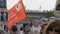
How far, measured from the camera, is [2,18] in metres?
7.50

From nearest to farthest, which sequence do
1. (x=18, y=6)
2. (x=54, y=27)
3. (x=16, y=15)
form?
(x=54, y=27) < (x=16, y=15) < (x=18, y=6)

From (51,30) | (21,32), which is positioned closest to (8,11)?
(21,32)

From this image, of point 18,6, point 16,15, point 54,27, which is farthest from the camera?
point 18,6

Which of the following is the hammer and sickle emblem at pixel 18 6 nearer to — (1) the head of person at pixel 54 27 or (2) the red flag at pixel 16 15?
(2) the red flag at pixel 16 15

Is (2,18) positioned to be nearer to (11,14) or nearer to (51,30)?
(11,14)

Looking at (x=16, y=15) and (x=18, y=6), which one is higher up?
(x=18, y=6)

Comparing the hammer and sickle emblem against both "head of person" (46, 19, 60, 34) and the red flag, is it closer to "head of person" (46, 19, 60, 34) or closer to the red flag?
the red flag

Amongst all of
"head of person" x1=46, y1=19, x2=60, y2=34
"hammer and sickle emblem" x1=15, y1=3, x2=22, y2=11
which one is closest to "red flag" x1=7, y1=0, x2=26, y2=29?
"hammer and sickle emblem" x1=15, y1=3, x2=22, y2=11

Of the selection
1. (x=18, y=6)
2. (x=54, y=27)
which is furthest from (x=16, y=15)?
(x=54, y=27)

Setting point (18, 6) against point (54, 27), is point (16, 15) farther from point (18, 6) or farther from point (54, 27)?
point (54, 27)

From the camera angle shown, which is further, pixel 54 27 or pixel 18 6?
pixel 18 6

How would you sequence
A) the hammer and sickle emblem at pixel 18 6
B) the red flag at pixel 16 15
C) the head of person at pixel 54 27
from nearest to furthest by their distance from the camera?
the head of person at pixel 54 27, the red flag at pixel 16 15, the hammer and sickle emblem at pixel 18 6

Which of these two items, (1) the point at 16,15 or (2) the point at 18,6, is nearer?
(1) the point at 16,15

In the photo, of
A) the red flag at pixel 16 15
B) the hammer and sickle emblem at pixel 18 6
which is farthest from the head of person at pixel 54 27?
the hammer and sickle emblem at pixel 18 6
